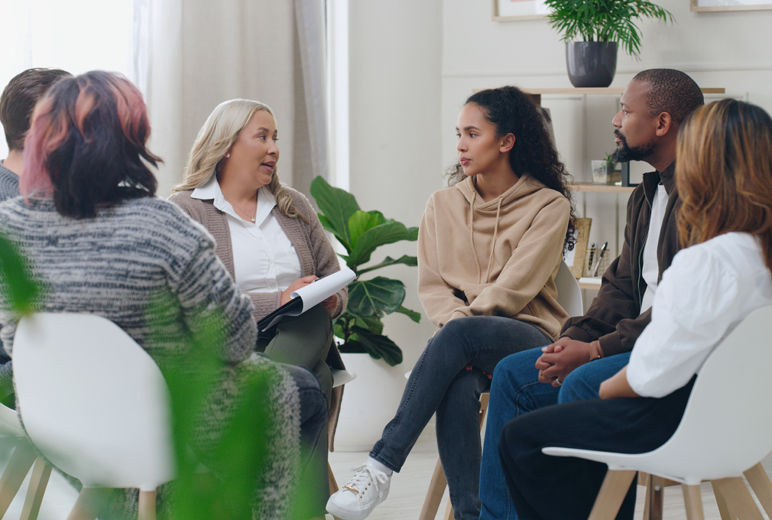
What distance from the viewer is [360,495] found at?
1.67m

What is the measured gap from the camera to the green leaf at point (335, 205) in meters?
2.72

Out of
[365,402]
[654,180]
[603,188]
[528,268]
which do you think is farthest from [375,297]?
[654,180]

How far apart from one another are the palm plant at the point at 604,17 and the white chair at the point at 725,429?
180 cm

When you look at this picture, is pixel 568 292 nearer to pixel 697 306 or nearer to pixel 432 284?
pixel 432 284

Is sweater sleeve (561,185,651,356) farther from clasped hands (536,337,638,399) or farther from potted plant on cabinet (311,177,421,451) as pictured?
potted plant on cabinet (311,177,421,451)

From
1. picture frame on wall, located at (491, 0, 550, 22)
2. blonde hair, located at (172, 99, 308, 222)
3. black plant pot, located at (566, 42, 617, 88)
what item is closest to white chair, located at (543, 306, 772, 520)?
blonde hair, located at (172, 99, 308, 222)

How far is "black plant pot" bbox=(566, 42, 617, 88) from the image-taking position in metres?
2.67

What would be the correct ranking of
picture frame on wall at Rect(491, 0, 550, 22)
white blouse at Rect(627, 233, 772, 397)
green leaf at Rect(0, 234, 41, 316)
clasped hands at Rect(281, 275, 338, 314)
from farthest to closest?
picture frame on wall at Rect(491, 0, 550, 22), clasped hands at Rect(281, 275, 338, 314), white blouse at Rect(627, 233, 772, 397), green leaf at Rect(0, 234, 41, 316)

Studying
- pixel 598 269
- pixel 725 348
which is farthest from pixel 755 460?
pixel 598 269

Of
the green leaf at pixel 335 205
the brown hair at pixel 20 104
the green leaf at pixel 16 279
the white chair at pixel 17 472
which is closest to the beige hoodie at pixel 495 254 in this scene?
the green leaf at pixel 335 205

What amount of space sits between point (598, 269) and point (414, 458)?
3.53ft

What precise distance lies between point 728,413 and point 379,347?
177 centimetres

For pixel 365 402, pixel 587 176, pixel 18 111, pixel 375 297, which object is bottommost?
pixel 365 402

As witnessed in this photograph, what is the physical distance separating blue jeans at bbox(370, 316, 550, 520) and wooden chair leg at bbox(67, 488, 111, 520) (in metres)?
1.51
